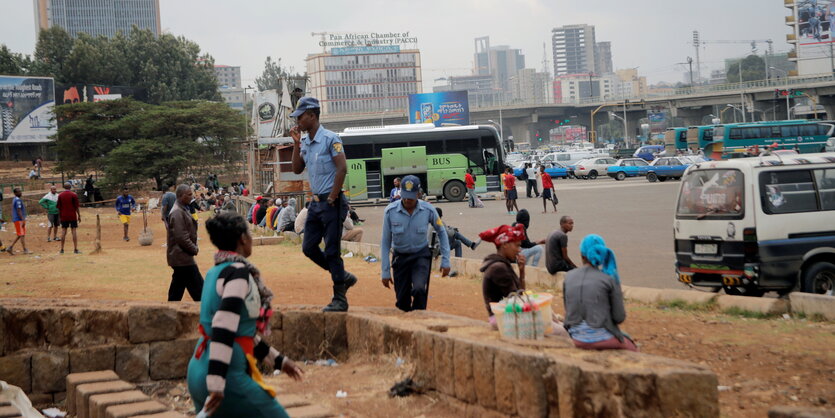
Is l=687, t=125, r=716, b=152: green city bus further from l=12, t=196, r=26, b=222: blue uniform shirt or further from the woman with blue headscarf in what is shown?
the woman with blue headscarf

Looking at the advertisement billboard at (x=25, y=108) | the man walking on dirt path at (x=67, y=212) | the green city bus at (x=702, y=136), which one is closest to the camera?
the man walking on dirt path at (x=67, y=212)

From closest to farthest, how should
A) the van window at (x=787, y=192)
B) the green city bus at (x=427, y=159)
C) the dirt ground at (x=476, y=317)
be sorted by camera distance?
the dirt ground at (x=476, y=317), the van window at (x=787, y=192), the green city bus at (x=427, y=159)

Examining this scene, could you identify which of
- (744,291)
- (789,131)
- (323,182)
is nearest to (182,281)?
(323,182)

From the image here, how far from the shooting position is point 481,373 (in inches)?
225

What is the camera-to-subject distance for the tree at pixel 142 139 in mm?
50062

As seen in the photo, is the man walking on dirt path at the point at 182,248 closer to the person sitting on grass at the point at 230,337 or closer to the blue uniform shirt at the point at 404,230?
the blue uniform shirt at the point at 404,230

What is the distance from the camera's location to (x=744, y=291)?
36.0 feet

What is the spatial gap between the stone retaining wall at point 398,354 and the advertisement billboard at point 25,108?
189ft

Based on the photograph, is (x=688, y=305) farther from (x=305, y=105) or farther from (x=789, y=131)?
(x=789, y=131)

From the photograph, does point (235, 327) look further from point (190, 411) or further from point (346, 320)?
point (346, 320)

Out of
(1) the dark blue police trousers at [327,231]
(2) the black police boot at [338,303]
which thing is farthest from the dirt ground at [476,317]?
(1) the dark blue police trousers at [327,231]

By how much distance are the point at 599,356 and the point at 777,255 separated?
19.4 feet

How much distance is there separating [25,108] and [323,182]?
60.5 metres

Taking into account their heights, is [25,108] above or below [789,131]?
above
